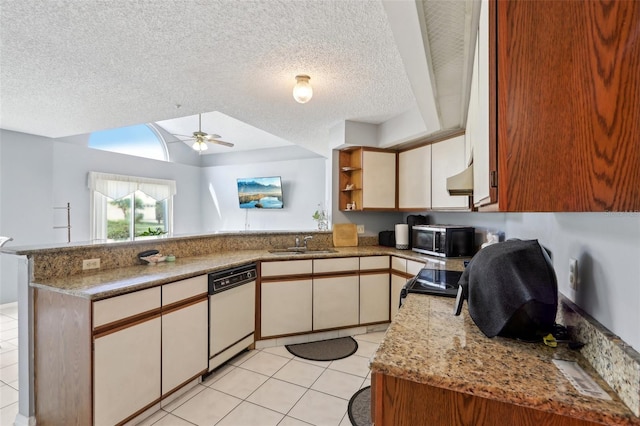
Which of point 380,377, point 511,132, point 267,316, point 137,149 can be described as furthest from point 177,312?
point 137,149

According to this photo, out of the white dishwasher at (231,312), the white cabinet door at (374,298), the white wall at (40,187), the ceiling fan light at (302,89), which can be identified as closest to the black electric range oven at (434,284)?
the white cabinet door at (374,298)

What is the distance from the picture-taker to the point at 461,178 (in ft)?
6.00

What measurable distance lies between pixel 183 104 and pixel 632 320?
3394 mm

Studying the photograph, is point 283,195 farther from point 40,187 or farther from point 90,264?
point 90,264

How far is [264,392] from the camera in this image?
222cm

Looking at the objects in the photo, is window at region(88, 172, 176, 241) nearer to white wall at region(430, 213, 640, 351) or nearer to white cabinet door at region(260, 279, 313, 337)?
white cabinet door at region(260, 279, 313, 337)

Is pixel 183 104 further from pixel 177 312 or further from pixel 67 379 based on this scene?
pixel 67 379

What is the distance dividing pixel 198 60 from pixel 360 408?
271cm

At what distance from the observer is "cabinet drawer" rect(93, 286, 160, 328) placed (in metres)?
1.60

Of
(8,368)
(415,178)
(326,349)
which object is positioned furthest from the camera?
(415,178)

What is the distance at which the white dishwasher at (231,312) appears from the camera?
2.38 m

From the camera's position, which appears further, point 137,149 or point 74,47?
point 137,149

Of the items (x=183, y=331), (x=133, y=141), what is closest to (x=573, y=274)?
(x=183, y=331)

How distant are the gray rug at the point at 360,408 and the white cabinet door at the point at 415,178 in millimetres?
2018
